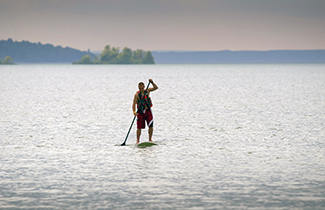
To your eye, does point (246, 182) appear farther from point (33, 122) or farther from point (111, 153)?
point (33, 122)

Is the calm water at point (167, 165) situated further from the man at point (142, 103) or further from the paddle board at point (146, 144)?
the man at point (142, 103)

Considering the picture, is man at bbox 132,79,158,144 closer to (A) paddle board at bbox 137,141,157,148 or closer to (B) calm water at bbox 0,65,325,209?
(A) paddle board at bbox 137,141,157,148

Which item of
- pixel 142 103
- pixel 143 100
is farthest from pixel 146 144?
pixel 143 100

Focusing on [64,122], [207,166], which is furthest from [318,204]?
[64,122]

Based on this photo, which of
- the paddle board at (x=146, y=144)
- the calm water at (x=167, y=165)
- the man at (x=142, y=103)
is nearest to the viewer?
the calm water at (x=167, y=165)

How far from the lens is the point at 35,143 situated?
15461 millimetres

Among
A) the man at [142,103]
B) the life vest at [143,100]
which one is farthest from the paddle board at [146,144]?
the life vest at [143,100]

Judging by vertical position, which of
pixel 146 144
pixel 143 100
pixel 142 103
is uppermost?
pixel 143 100

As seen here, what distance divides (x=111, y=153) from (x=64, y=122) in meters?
8.62

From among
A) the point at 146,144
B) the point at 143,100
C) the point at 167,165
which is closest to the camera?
the point at 167,165

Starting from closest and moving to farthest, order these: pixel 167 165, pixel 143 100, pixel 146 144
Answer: pixel 167 165 < pixel 143 100 < pixel 146 144

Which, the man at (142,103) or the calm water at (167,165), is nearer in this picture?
the calm water at (167,165)

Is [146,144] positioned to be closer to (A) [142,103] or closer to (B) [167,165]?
(A) [142,103]

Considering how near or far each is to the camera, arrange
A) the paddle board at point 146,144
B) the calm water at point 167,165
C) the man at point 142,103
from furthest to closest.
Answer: the paddle board at point 146,144 < the man at point 142,103 < the calm water at point 167,165
